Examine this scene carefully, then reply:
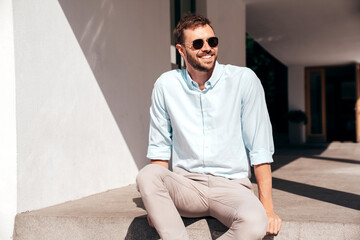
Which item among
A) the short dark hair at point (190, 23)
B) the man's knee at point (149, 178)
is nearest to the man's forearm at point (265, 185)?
the man's knee at point (149, 178)

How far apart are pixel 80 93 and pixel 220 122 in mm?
1628

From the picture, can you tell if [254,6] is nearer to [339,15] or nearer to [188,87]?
[339,15]

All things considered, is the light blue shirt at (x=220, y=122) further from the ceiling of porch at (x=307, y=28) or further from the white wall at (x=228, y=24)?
the ceiling of porch at (x=307, y=28)

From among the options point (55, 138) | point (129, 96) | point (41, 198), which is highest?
point (129, 96)

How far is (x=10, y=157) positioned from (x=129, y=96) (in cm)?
165

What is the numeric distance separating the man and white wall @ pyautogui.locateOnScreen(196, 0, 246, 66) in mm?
3682

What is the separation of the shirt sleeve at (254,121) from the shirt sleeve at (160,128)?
0.46 meters

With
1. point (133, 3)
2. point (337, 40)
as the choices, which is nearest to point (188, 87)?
point (133, 3)

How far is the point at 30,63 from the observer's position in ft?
9.93

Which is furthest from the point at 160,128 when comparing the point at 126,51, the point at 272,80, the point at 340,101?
the point at 340,101

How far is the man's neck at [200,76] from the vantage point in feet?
7.84

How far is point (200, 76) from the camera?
7.88ft

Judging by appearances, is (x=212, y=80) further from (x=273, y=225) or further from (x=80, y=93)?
(x=80, y=93)

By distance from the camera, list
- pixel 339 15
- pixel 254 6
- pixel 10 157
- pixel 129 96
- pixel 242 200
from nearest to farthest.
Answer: pixel 242 200 → pixel 10 157 → pixel 129 96 → pixel 254 6 → pixel 339 15
